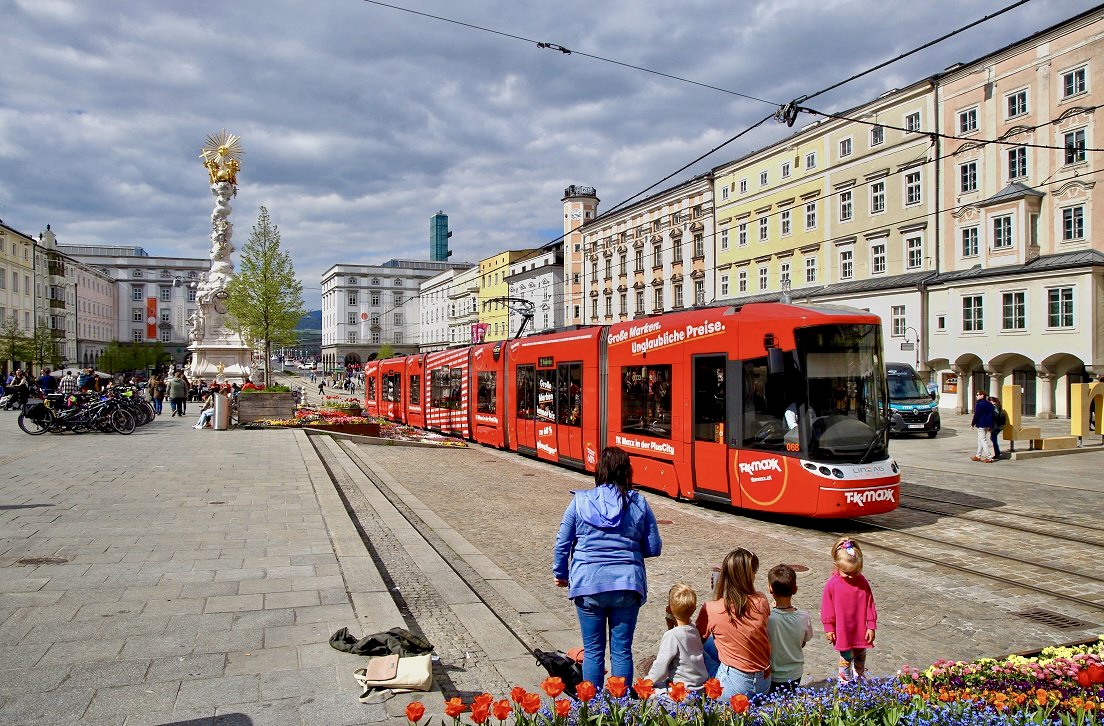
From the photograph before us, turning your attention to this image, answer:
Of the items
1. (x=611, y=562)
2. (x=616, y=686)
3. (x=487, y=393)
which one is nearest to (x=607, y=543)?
(x=611, y=562)

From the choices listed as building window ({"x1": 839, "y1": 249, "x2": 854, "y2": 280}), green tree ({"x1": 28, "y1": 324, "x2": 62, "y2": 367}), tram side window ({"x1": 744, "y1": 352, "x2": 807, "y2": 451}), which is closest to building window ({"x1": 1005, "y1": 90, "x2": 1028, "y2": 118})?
building window ({"x1": 839, "y1": 249, "x2": 854, "y2": 280})

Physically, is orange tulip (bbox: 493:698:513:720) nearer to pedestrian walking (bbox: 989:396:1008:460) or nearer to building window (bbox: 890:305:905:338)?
pedestrian walking (bbox: 989:396:1008:460)

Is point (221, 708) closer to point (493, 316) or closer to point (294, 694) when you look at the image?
point (294, 694)

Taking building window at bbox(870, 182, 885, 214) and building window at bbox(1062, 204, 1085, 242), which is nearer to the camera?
building window at bbox(1062, 204, 1085, 242)

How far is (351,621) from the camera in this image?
5.78 meters

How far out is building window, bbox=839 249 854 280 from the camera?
40062 millimetres

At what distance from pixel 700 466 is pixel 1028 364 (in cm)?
2723

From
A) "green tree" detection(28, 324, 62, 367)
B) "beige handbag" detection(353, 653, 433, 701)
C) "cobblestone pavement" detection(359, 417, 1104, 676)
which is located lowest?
"cobblestone pavement" detection(359, 417, 1104, 676)

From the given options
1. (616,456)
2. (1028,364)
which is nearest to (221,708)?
(616,456)

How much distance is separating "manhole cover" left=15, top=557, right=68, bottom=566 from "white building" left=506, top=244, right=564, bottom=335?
182 ft

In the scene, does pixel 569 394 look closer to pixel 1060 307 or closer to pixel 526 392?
pixel 526 392

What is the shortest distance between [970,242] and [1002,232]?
168cm

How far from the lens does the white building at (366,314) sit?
115125 mm

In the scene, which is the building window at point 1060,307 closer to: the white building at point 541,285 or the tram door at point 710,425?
the tram door at point 710,425
